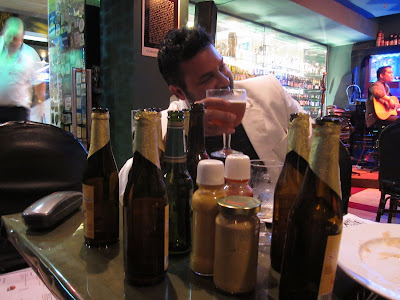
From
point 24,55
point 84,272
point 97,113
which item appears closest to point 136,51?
point 24,55

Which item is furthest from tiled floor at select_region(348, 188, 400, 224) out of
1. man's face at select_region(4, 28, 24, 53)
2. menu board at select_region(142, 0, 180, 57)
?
man's face at select_region(4, 28, 24, 53)

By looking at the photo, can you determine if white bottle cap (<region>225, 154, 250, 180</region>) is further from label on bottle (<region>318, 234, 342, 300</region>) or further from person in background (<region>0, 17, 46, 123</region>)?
person in background (<region>0, 17, 46, 123</region>)

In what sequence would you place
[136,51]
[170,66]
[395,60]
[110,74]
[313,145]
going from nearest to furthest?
1. [313,145]
2. [170,66]
3. [136,51]
4. [110,74]
5. [395,60]

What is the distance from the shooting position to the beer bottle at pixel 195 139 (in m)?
0.65

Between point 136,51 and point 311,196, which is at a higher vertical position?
point 136,51

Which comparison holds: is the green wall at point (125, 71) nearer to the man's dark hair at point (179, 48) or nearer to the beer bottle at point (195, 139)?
the man's dark hair at point (179, 48)

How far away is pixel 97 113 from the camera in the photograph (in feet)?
2.09

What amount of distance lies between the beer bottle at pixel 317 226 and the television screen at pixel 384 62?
737 centimetres

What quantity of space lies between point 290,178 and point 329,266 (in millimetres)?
202

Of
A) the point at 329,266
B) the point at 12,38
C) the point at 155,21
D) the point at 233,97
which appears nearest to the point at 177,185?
the point at 329,266

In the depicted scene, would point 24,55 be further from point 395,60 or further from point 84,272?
point 395,60

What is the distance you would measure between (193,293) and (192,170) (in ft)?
0.83

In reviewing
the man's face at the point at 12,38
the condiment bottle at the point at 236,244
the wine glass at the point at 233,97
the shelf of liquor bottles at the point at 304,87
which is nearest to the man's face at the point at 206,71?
the wine glass at the point at 233,97

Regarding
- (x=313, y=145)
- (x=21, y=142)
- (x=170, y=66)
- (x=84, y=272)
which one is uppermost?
(x=170, y=66)
